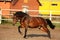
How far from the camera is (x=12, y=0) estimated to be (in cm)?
3516

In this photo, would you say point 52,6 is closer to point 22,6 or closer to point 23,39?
point 22,6

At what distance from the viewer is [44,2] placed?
36438 millimetres

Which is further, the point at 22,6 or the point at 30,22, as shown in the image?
the point at 22,6

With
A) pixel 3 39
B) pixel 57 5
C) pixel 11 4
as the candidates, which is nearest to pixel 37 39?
pixel 3 39

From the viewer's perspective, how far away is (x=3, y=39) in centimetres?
1152

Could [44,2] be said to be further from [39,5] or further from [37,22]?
[37,22]

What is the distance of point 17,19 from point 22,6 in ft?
77.3

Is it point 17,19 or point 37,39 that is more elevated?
point 17,19

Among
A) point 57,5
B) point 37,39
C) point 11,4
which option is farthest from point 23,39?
point 57,5

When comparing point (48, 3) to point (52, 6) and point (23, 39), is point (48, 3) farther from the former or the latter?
point (23, 39)

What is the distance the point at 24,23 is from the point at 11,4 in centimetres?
2283

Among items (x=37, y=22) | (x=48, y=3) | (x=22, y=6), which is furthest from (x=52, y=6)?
(x=37, y=22)

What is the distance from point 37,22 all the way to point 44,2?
24579 mm

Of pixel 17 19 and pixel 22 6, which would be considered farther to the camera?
pixel 22 6
